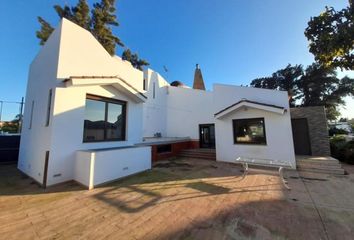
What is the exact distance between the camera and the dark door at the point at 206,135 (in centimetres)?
1276

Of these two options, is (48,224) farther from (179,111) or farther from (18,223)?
(179,111)

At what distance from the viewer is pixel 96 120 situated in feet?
20.9

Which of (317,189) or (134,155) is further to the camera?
(134,155)

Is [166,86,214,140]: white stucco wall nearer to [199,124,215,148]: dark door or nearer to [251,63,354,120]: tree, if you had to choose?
[199,124,215,148]: dark door

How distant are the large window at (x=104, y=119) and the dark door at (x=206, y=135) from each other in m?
7.53

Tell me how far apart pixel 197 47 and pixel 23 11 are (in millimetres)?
10485

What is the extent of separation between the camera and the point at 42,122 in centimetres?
577

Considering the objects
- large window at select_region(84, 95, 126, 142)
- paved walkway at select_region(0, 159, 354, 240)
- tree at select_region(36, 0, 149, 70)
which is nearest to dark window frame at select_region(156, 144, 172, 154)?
large window at select_region(84, 95, 126, 142)

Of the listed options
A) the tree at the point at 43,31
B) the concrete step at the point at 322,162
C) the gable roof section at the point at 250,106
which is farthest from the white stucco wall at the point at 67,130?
the tree at the point at 43,31

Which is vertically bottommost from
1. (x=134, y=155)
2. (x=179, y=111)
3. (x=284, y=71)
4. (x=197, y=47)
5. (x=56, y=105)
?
(x=134, y=155)

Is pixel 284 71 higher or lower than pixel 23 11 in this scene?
higher

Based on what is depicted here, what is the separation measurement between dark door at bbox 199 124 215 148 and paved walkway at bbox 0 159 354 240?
7373mm

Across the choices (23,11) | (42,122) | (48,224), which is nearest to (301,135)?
(48,224)

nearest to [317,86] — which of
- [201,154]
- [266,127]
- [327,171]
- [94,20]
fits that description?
[266,127]
